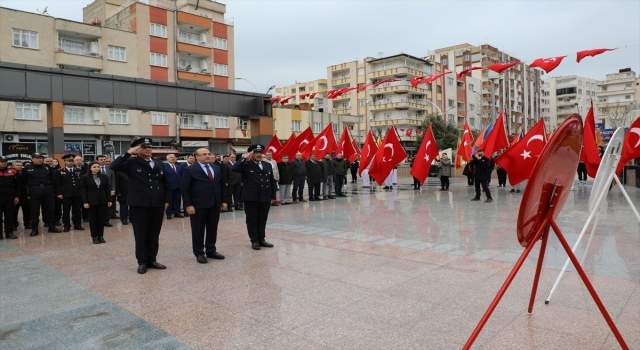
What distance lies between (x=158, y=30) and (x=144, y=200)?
39.4 metres

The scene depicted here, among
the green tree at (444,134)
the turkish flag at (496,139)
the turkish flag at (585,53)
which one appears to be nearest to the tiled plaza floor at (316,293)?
the turkish flag at (585,53)

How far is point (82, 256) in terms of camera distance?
784cm

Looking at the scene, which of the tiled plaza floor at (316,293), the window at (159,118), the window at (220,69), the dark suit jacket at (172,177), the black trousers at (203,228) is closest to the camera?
the tiled plaza floor at (316,293)

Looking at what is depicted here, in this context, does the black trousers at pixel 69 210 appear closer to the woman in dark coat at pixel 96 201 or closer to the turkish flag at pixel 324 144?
the woman in dark coat at pixel 96 201

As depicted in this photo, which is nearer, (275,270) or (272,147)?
(275,270)

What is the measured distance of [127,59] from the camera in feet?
131

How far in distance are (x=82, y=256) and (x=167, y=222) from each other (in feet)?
14.2

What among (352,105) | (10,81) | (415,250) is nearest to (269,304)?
(415,250)

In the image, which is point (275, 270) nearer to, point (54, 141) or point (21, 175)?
point (21, 175)

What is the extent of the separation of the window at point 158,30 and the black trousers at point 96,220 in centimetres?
3621

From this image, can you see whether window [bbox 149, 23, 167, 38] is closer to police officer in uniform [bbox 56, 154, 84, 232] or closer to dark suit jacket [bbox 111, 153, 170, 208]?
police officer in uniform [bbox 56, 154, 84, 232]

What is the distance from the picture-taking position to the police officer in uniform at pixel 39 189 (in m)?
10.5

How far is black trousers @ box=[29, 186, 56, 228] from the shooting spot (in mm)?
10477

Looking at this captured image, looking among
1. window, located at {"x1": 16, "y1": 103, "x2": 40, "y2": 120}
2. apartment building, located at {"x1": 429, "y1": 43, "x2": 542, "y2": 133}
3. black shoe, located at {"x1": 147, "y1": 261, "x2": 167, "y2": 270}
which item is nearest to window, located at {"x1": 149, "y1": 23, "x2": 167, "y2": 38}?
window, located at {"x1": 16, "y1": 103, "x2": 40, "y2": 120}
